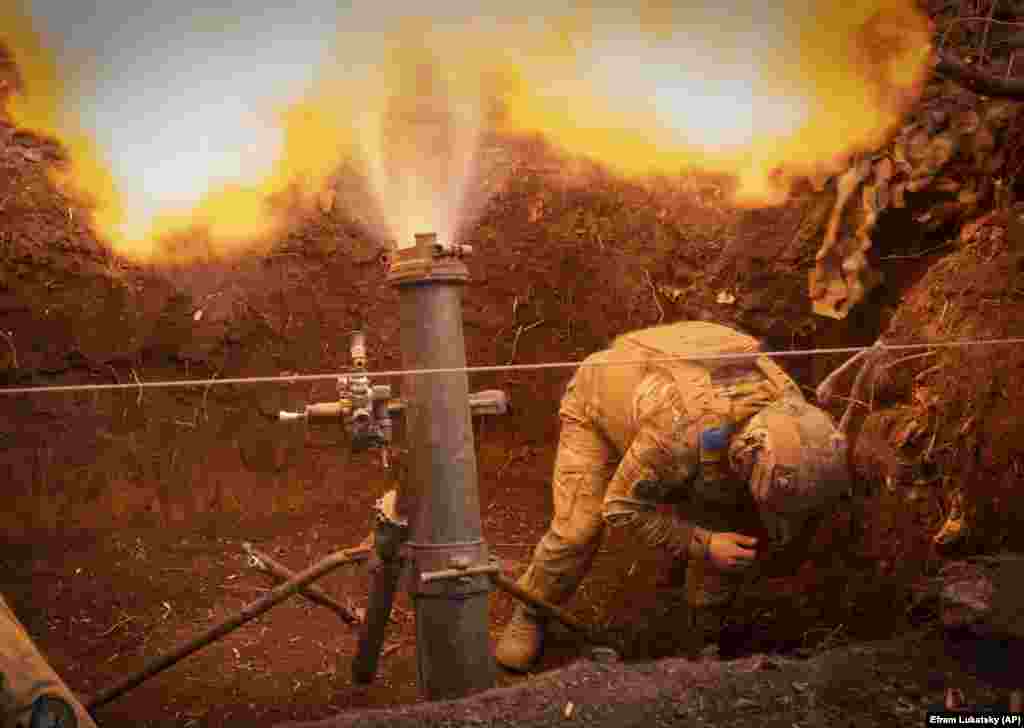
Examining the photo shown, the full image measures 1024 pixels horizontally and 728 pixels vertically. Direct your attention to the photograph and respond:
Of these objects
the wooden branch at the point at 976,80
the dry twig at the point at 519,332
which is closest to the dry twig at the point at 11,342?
the dry twig at the point at 519,332

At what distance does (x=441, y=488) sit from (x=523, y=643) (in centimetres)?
141

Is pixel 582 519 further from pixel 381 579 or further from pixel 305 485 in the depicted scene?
pixel 305 485

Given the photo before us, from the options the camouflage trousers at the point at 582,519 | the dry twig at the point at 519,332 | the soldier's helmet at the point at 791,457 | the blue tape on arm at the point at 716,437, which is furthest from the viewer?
the dry twig at the point at 519,332

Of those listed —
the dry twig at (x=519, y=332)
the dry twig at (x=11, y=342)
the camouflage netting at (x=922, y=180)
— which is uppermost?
the camouflage netting at (x=922, y=180)

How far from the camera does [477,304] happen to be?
5598 mm

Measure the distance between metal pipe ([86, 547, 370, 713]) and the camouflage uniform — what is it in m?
1.07

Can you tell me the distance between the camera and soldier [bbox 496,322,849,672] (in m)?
3.62

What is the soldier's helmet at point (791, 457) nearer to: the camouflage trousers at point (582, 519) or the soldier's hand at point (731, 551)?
the soldier's hand at point (731, 551)

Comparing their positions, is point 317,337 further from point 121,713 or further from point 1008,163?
point 1008,163

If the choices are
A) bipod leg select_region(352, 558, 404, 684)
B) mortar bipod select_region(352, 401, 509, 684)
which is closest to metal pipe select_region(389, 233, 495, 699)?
mortar bipod select_region(352, 401, 509, 684)

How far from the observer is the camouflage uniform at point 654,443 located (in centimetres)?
383

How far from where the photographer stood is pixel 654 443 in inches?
151

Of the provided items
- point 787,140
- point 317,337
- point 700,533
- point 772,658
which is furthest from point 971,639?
point 317,337

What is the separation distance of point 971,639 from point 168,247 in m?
4.25
